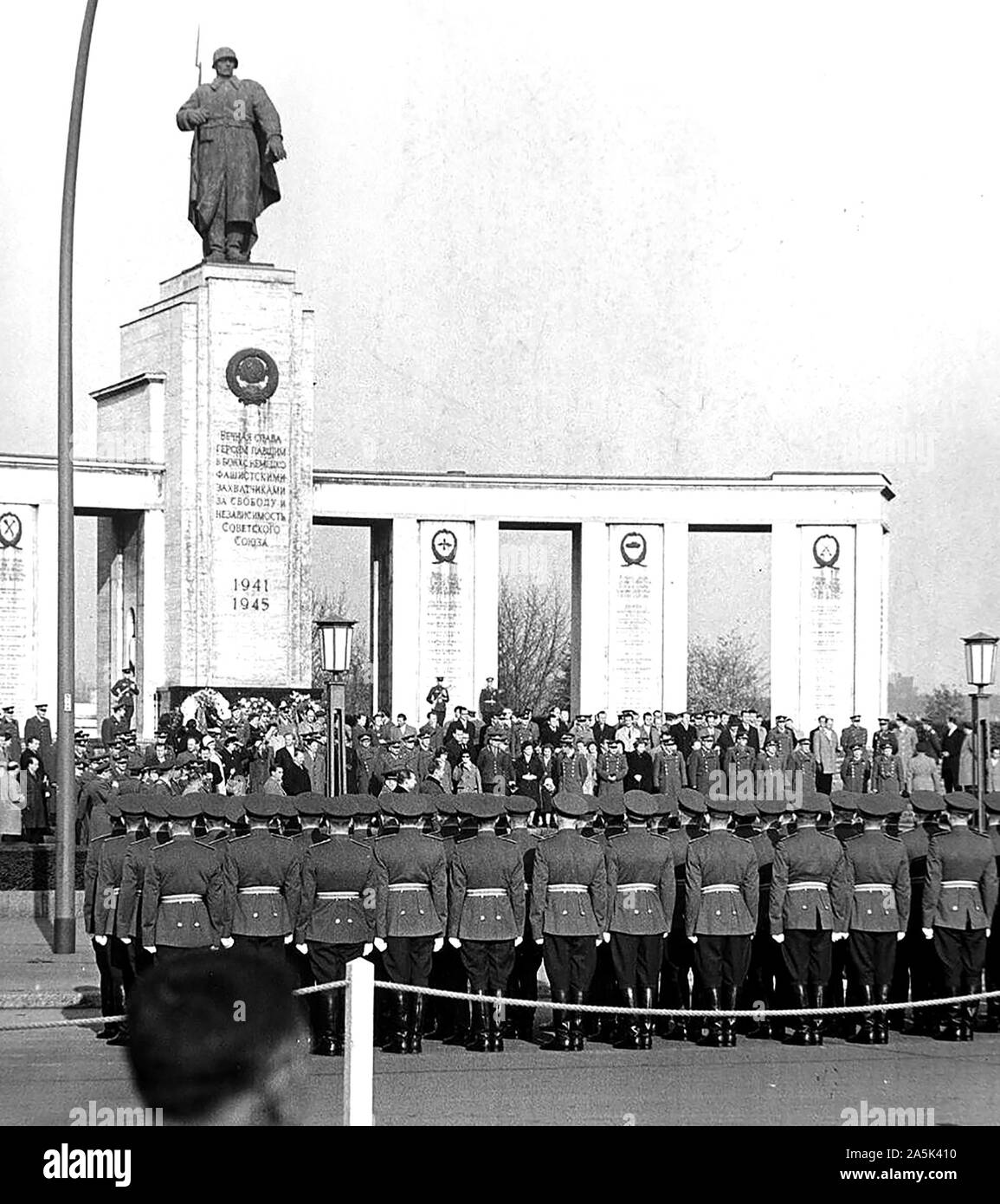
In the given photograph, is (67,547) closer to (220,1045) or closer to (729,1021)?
(729,1021)

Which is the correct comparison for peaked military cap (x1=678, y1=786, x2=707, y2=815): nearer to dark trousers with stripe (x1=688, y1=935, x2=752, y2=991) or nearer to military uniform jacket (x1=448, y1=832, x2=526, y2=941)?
dark trousers with stripe (x1=688, y1=935, x2=752, y2=991)

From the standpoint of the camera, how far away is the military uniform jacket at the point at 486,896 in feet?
44.1

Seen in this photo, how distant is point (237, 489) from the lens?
36.8 meters

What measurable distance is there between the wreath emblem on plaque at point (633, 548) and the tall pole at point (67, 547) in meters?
23.9

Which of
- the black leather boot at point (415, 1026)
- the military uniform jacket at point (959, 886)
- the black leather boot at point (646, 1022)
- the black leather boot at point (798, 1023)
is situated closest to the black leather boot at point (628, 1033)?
the black leather boot at point (646, 1022)

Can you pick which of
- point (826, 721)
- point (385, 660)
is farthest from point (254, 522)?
point (826, 721)

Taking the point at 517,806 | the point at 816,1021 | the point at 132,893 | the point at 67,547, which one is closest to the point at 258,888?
the point at 132,893

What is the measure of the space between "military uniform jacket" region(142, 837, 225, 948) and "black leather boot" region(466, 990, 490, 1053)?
5.68 feet

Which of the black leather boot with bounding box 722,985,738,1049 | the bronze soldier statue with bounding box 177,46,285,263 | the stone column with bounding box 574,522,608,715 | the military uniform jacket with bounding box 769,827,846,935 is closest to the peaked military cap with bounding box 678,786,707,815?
the military uniform jacket with bounding box 769,827,846,935

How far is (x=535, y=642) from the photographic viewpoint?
291 ft

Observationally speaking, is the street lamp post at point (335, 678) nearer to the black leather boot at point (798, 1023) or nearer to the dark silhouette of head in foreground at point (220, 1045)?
the black leather boot at point (798, 1023)

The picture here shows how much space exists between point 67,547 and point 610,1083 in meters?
8.75

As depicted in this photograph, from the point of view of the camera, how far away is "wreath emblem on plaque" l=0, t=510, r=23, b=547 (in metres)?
37.4
